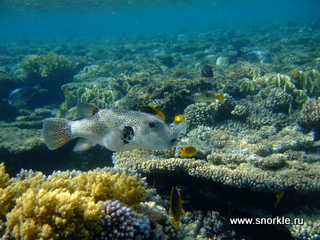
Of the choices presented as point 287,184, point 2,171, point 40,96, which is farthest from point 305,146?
point 40,96

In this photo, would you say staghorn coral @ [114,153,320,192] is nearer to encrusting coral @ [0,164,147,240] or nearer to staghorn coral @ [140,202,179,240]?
staghorn coral @ [140,202,179,240]

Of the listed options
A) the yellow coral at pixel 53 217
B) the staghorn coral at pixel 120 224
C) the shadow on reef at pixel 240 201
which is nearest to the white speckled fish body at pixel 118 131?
the staghorn coral at pixel 120 224

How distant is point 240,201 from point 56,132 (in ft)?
11.3

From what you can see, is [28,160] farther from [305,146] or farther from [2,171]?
[305,146]

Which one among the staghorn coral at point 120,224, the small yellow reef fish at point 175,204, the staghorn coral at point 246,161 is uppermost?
the staghorn coral at point 120,224

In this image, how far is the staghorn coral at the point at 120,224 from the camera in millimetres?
1922

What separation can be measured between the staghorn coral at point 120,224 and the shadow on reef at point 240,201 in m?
1.65

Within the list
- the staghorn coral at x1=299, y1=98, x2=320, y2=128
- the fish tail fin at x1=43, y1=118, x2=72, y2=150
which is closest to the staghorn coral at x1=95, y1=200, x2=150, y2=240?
the fish tail fin at x1=43, y1=118, x2=72, y2=150

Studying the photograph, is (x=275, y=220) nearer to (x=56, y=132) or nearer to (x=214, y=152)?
(x=214, y=152)

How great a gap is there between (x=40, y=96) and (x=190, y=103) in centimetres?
1020

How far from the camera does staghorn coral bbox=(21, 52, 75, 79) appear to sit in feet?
44.7

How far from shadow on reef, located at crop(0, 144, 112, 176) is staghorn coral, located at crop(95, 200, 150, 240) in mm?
4525

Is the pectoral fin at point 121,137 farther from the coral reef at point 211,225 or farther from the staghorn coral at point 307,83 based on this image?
the staghorn coral at point 307,83

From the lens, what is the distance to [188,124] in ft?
21.9
